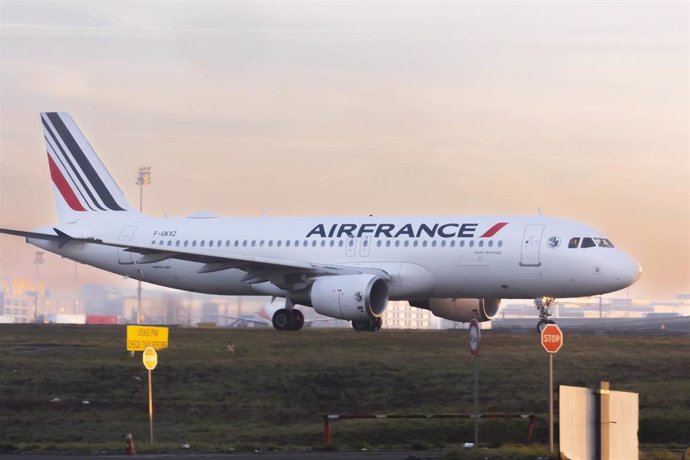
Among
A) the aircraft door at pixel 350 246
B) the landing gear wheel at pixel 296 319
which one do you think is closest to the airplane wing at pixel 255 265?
the aircraft door at pixel 350 246

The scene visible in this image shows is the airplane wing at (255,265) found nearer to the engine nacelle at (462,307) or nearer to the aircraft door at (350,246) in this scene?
the aircraft door at (350,246)

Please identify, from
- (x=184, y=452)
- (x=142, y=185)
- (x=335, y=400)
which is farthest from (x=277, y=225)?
(x=142, y=185)

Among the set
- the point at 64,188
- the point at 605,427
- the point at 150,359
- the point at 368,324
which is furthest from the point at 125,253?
the point at 605,427

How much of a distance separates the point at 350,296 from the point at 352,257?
4.63 meters

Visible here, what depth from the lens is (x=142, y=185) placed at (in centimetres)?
10669

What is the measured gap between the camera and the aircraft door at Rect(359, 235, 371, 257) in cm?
5403

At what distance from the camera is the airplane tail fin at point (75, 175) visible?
2475 inches

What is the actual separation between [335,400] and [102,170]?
89.2ft

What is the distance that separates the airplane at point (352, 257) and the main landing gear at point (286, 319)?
54 millimetres

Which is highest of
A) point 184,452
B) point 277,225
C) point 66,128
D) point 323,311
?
point 66,128

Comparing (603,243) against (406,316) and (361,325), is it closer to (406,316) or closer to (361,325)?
(361,325)

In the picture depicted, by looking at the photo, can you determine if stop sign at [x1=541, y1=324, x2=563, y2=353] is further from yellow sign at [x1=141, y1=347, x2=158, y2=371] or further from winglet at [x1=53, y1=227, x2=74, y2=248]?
winglet at [x1=53, y1=227, x2=74, y2=248]

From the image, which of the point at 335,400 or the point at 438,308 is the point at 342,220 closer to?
the point at 438,308

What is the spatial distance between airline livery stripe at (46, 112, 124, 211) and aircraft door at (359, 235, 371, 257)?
46.4 ft
